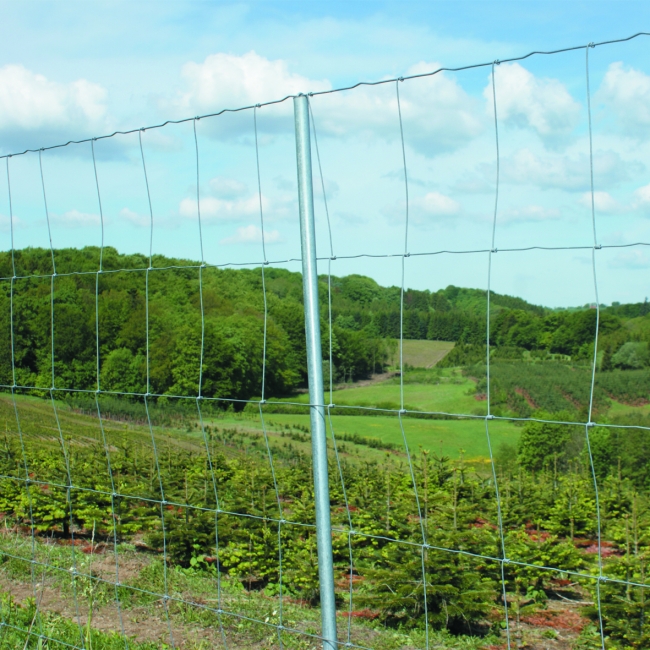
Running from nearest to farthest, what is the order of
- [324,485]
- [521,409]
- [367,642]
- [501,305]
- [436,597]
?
[324,485], [501,305], [367,642], [436,597], [521,409]

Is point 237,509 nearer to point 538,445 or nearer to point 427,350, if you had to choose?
point 427,350

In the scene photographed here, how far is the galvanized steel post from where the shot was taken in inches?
72.0

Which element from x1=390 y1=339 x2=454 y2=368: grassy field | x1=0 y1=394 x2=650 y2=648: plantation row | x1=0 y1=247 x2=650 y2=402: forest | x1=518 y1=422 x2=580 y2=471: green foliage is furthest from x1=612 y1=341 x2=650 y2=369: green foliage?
x1=518 y1=422 x2=580 y2=471: green foliage

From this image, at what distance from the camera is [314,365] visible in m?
1.85

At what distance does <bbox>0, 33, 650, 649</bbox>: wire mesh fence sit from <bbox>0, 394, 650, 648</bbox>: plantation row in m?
0.02

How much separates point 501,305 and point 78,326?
3.90 meters

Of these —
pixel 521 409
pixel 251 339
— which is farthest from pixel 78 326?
pixel 521 409

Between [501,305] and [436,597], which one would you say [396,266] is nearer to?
[501,305]

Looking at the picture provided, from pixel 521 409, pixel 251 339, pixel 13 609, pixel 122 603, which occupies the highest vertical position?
pixel 251 339

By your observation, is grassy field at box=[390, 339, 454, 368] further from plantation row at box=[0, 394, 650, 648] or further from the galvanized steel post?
the galvanized steel post

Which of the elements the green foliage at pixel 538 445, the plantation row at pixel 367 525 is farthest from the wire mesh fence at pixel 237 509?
the green foliage at pixel 538 445

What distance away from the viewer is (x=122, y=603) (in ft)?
11.6

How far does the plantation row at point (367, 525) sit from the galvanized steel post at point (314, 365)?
605 millimetres

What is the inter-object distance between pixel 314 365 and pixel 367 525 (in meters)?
3.73
